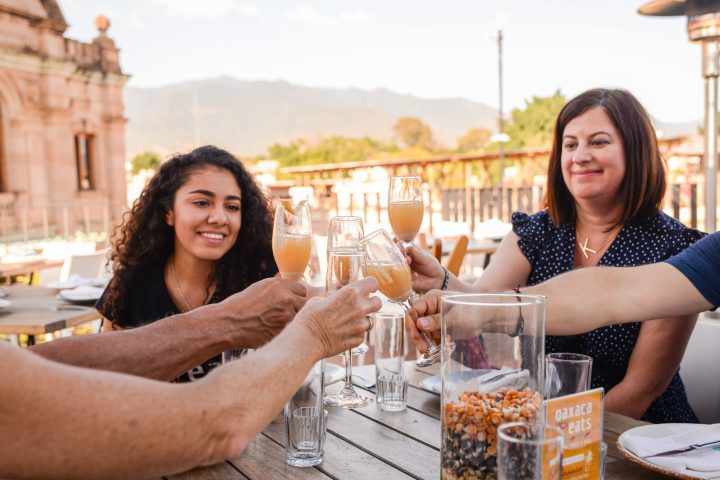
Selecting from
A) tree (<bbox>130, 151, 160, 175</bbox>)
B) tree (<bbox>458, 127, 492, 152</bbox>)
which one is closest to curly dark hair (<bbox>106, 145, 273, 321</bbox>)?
tree (<bbox>130, 151, 160, 175</bbox>)

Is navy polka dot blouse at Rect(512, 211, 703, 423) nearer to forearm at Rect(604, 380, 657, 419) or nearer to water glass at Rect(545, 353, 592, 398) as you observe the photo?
forearm at Rect(604, 380, 657, 419)

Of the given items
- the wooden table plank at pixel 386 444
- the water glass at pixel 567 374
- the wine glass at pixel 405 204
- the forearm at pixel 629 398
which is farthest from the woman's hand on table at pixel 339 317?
the forearm at pixel 629 398

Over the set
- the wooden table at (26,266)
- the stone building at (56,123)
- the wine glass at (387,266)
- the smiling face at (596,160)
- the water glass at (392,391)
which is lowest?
the wooden table at (26,266)

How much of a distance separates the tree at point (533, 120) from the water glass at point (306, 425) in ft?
87.1

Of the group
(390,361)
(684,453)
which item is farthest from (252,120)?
(684,453)

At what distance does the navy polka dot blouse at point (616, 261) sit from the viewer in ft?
6.78

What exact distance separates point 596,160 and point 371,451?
1396 mm

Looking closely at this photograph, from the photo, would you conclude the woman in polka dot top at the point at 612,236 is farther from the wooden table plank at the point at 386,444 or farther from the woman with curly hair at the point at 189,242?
the woman with curly hair at the point at 189,242

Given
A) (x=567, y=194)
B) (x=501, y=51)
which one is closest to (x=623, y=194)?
(x=567, y=194)

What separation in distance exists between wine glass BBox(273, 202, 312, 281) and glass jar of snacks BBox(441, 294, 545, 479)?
87 centimetres

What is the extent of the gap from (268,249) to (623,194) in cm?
147

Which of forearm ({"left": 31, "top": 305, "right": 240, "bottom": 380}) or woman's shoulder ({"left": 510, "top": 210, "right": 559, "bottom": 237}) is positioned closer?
forearm ({"left": 31, "top": 305, "right": 240, "bottom": 380})

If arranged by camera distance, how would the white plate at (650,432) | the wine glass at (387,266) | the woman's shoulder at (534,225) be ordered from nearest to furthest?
the white plate at (650,432) < the wine glass at (387,266) < the woman's shoulder at (534,225)

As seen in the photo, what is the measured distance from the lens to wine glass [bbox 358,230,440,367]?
146 cm
